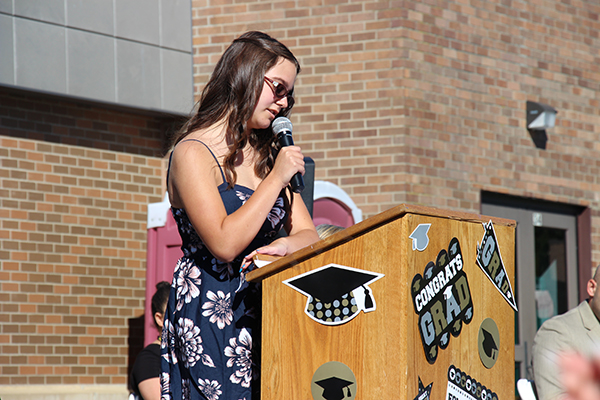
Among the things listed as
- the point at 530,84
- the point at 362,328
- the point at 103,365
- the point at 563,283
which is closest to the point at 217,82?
the point at 362,328

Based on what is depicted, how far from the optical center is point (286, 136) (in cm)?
223

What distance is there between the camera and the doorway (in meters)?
7.88

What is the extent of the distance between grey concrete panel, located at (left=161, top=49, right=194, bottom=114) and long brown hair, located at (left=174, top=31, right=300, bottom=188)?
515cm

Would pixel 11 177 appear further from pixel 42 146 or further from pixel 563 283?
pixel 563 283

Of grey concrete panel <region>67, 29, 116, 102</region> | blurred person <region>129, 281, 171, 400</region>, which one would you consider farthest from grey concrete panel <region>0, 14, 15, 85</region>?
blurred person <region>129, 281, 171, 400</region>

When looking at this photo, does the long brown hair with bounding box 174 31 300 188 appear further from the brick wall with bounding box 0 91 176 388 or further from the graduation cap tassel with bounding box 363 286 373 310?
the brick wall with bounding box 0 91 176 388

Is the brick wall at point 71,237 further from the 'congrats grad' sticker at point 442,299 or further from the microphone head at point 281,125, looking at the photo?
the 'congrats grad' sticker at point 442,299

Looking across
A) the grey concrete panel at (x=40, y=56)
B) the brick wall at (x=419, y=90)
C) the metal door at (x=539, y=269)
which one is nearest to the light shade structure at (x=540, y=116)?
the brick wall at (x=419, y=90)

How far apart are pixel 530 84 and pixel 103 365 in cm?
545

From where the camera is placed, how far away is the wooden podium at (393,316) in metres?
1.69

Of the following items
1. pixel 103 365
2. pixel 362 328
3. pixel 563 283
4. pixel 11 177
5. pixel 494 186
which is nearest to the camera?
pixel 362 328

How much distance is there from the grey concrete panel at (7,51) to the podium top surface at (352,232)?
204 inches

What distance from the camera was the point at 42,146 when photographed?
6891mm

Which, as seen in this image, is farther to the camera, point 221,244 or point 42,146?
point 42,146
